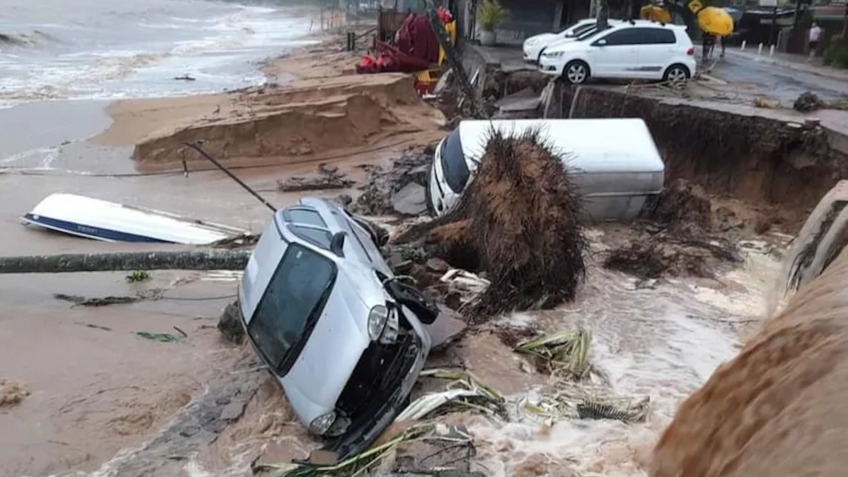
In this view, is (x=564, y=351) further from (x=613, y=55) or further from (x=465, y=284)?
(x=613, y=55)

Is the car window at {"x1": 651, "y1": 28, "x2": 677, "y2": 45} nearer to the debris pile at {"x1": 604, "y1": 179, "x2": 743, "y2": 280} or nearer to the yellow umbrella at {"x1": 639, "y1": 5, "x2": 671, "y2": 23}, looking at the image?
the yellow umbrella at {"x1": 639, "y1": 5, "x2": 671, "y2": 23}

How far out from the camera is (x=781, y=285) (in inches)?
388

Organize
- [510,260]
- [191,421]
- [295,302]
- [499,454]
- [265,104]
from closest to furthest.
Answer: [499,454] < [295,302] < [191,421] < [510,260] < [265,104]

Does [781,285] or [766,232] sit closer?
[781,285]

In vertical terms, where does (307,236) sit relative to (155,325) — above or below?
above

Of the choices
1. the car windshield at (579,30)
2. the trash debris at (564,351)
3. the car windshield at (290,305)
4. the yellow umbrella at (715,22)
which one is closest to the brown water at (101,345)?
the car windshield at (290,305)

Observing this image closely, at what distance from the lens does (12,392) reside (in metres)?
8.63

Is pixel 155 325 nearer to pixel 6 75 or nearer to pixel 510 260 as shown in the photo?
pixel 510 260

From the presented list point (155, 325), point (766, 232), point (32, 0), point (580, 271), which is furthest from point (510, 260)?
point (32, 0)

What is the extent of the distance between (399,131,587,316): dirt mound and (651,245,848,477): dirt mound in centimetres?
370

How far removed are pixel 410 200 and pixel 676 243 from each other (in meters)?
4.75

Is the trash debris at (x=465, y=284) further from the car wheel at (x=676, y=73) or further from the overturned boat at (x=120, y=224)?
the car wheel at (x=676, y=73)

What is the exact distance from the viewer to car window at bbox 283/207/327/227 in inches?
330

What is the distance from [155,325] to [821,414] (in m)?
8.81
